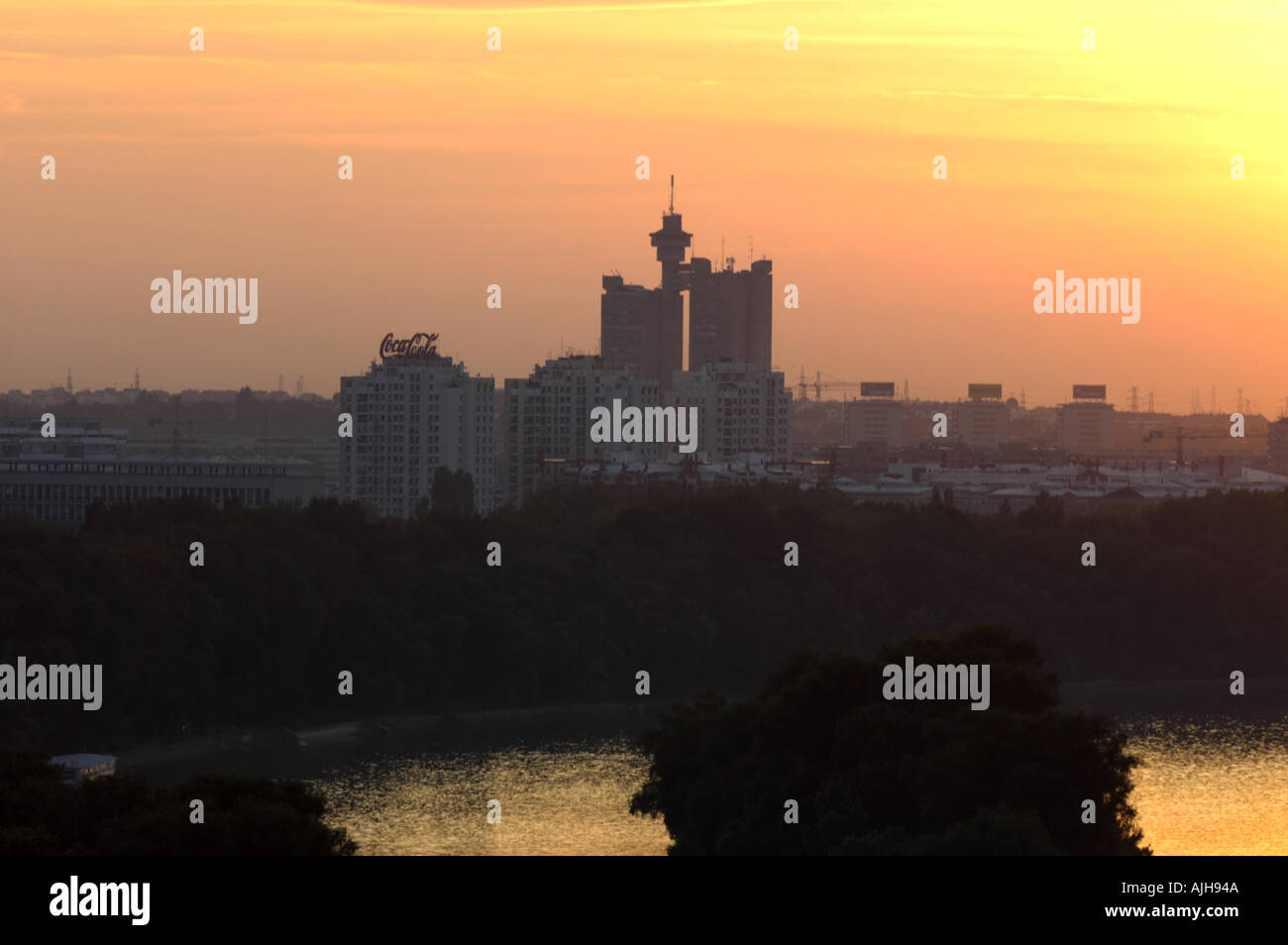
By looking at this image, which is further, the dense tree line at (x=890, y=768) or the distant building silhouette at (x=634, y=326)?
the distant building silhouette at (x=634, y=326)

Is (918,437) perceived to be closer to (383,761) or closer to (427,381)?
(427,381)

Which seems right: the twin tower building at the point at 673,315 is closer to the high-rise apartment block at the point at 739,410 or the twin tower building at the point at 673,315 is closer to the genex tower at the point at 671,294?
the genex tower at the point at 671,294

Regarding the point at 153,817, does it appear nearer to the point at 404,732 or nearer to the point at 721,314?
the point at 404,732

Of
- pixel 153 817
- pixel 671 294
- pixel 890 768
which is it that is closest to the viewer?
pixel 153 817

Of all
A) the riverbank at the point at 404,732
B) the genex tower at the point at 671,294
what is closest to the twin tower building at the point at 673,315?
the genex tower at the point at 671,294

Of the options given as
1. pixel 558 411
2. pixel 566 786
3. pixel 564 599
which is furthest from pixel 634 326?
pixel 566 786

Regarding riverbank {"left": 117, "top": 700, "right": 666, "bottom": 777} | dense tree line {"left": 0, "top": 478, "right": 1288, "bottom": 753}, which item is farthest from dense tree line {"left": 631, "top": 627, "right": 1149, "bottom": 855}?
dense tree line {"left": 0, "top": 478, "right": 1288, "bottom": 753}

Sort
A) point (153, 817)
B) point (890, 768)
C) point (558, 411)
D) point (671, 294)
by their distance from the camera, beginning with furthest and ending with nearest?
point (671, 294) → point (558, 411) → point (890, 768) → point (153, 817)
